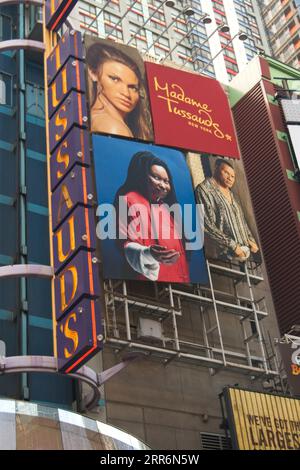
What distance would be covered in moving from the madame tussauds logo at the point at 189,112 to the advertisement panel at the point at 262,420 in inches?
637

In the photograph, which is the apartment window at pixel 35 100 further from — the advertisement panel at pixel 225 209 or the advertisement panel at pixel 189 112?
the advertisement panel at pixel 225 209

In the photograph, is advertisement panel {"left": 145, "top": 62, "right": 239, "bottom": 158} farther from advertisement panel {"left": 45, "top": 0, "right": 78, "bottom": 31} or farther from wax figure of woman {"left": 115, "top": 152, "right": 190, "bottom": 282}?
advertisement panel {"left": 45, "top": 0, "right": 78, "bottom": 31}

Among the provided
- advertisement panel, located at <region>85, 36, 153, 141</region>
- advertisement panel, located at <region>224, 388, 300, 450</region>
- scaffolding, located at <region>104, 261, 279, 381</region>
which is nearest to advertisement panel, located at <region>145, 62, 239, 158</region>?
advertisement panel, located at <region>85, 36, 153, 141</region>

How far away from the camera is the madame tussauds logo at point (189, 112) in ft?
132

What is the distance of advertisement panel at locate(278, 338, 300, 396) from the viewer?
104 ft

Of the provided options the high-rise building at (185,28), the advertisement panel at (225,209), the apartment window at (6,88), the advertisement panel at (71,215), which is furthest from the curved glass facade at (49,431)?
the high-rise building at (185,28)

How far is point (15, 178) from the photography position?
33188 millimetres

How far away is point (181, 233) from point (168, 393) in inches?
292

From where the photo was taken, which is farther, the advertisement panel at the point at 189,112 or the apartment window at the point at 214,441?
the advertisement panel at the point at 189,112

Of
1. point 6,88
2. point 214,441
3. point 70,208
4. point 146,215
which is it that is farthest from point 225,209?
point 70,208

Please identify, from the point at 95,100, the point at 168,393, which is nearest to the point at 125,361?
the point at 168,393

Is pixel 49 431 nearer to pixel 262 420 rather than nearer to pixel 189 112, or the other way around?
pixel 262 420

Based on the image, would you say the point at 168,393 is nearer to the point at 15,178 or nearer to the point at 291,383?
the point at 291,383

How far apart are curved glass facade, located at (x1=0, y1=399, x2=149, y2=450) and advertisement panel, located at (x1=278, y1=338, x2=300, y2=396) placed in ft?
46.0
